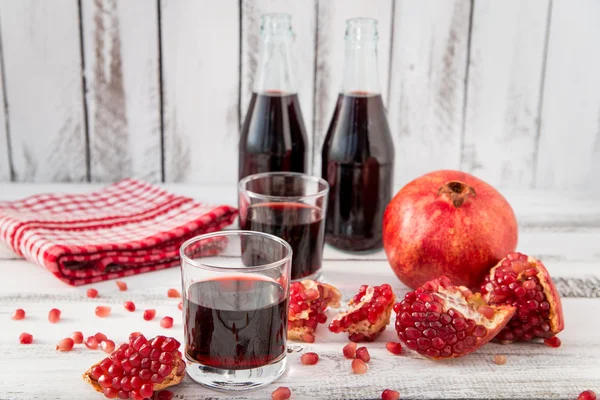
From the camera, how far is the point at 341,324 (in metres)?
1.03

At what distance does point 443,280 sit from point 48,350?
548mm

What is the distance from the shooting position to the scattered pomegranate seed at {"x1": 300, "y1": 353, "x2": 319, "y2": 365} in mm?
971

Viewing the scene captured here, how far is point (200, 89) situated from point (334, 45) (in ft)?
1.10

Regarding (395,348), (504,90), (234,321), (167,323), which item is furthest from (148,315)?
(504,90)

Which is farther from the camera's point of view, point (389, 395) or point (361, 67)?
point (361, 67)

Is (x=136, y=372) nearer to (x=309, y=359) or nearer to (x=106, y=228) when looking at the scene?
(x=309, y=359)

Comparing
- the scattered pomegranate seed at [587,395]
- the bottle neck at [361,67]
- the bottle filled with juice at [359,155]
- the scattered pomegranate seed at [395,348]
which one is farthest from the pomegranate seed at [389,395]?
the bottle neck at [361,67]

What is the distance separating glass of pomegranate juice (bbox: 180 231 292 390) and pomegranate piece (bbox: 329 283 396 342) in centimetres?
12

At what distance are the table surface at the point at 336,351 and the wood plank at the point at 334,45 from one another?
0.48m

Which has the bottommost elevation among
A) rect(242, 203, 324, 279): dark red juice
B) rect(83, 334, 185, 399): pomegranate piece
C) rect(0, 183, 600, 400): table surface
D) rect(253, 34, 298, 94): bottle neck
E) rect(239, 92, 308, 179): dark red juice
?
rect(0, 183, 600, 400): table surface

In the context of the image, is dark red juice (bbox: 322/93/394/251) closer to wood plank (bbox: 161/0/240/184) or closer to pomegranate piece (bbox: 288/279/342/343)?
pomegranate piece (bbox: 288/279/342/343)

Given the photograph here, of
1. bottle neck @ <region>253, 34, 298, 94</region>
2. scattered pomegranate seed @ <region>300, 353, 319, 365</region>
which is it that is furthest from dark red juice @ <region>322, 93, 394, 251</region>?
scattered pomegranate seed @ <region>300, 353, 319, 365</region>

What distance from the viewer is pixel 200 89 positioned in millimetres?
1770

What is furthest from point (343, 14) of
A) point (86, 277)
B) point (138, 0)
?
point (86, 277)
